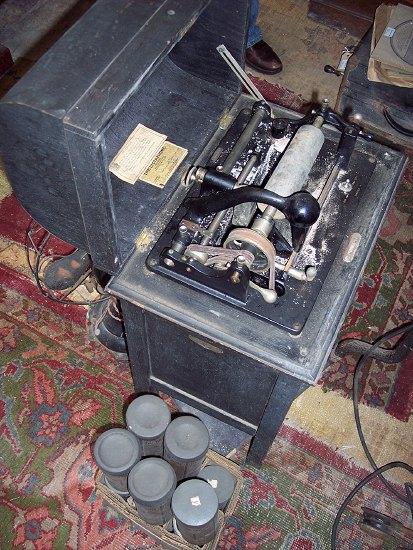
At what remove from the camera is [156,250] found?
1.33m

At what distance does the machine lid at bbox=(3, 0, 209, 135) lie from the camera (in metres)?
0.98

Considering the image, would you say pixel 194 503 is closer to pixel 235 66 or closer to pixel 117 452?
pixel 117 452

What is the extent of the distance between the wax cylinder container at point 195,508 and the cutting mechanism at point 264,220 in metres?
0.63

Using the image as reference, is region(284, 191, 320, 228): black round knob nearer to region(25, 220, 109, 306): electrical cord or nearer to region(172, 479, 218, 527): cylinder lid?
region(172, 479, 218, 527): cylinder lid

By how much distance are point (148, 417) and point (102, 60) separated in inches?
39.8

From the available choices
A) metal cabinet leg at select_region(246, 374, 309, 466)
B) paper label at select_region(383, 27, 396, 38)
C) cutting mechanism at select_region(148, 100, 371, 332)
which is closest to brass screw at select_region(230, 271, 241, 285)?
cutting mechanism at select_region(148, 100, 371, 332)

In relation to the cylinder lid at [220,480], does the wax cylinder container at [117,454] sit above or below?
above

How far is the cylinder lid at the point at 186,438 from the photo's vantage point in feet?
5.14

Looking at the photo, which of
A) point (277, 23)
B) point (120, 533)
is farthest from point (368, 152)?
point (277, 23)

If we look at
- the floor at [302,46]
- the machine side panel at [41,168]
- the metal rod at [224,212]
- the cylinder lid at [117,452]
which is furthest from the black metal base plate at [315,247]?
the floor at [302,46]

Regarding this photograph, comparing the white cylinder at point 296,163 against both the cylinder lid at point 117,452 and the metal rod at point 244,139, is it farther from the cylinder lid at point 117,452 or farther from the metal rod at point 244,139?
the cylinder lid at point 117,452

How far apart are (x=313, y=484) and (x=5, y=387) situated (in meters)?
1.17

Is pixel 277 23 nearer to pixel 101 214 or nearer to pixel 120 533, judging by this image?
pixel 101 214

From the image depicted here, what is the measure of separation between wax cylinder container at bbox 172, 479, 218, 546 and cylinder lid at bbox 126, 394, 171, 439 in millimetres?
173
